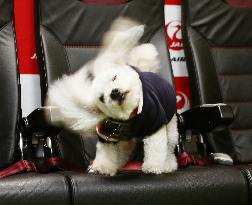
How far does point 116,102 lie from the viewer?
1.19 meters

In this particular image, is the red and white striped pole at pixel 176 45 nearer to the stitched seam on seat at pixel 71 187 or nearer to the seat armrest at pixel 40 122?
the seat armrest at pixel 40 122

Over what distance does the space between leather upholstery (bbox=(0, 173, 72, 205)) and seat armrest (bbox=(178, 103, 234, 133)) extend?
0.51 meters

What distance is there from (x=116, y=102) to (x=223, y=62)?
2.65 ft

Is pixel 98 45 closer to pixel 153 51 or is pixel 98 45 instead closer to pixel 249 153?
pixel 153 51

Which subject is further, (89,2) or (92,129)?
(89,2)

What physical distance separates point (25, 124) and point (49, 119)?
196 mm

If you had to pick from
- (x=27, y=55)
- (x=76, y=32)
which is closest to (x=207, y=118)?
(x=76, y=32)

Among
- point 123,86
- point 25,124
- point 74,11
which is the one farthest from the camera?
point 74,11

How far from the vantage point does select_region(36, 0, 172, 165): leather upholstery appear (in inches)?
64.2

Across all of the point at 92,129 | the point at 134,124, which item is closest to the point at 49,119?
the point at 92,129

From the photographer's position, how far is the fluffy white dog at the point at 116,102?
3.95ft

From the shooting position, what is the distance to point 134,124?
1.26 metres

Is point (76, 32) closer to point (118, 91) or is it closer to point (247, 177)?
point (118, 91)

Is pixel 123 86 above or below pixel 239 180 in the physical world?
above
